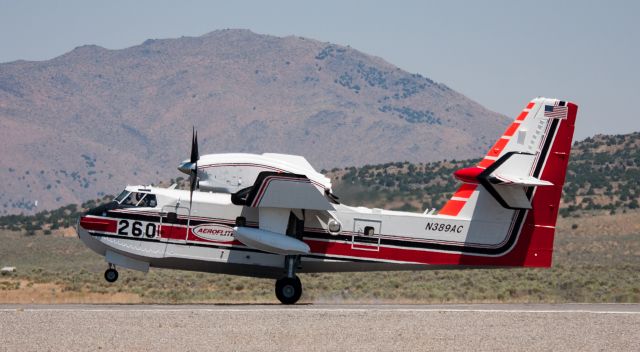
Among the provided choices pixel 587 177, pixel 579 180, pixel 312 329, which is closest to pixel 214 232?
pixel 312 329

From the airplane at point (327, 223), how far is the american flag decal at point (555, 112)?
0.03 metres

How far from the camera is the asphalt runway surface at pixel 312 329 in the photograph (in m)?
22.6

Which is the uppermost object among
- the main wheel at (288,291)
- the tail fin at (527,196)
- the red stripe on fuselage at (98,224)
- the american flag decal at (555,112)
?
the american flag decal at (555,112)

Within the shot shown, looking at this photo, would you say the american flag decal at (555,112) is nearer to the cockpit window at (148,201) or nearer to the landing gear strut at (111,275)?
the cockpit window at (148,201)

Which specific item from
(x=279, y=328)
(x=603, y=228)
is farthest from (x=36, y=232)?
(x=279, y=328)

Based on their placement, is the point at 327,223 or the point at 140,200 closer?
the point at 327,223

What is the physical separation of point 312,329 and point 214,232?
845 cm

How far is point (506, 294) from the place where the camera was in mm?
38562

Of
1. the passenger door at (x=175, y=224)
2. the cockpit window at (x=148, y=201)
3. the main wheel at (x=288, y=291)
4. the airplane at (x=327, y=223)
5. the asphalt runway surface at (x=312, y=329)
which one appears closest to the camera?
the asphalt runway surface at (x=312, y=329)

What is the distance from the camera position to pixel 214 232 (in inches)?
1276

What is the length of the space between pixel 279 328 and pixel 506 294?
15776 millimetres

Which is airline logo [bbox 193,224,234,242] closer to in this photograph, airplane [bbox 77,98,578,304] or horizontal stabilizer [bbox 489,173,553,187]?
airplane [bbox 77,98,578,304]

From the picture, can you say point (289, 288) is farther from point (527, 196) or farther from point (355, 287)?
point (355, 287)


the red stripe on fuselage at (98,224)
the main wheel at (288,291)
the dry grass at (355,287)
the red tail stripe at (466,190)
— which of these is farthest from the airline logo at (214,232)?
the red tail stripe at (466,190)
